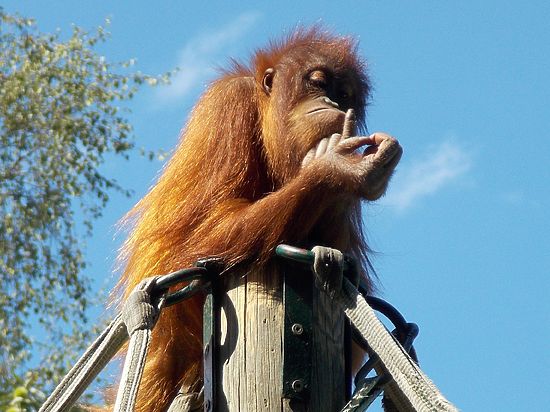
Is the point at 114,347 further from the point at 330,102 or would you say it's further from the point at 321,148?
the point at 330,102

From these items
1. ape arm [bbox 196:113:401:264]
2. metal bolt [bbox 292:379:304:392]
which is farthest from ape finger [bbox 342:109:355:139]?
metal bolt [bbox 292:379:304:392]

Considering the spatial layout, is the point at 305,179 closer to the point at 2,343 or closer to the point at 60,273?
the point at 2,343

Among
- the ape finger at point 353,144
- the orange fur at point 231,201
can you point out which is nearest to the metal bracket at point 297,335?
the orange fur at point 231,201

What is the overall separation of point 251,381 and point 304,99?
176 cm

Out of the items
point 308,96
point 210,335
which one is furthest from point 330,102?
point 210,335

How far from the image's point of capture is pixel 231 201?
4863 mm

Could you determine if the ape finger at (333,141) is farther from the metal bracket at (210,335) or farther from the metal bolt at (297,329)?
the metal bolt at (297,329)

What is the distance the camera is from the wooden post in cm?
394

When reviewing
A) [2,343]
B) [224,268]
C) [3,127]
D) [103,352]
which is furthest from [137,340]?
[3,127]

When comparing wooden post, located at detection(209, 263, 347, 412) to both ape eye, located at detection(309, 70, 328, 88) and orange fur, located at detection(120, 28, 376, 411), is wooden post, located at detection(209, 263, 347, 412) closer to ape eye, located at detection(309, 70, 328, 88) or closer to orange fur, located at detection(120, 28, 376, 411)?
orange fur, located at detection(120, 28, 376, 411)

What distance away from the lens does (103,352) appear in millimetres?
4043

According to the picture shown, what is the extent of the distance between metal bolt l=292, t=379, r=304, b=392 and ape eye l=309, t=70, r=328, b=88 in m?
1.84

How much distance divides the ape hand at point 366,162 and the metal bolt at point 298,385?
3.10ft

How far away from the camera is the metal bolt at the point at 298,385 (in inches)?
154
